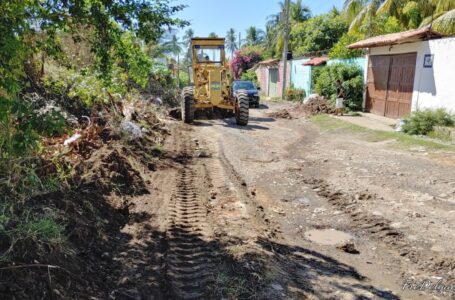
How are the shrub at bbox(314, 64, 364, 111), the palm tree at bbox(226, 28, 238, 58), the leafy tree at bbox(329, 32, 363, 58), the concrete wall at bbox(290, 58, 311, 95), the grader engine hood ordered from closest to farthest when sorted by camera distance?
the grader engine hood, the shrub at bbox(314, 64, 364, 111), the leafy tree at bbox(329, 32, 363, 58), the concrete wall at bbox(290, 58, 311, 95), the palm tree at bbox(226, 28, 238, 58)

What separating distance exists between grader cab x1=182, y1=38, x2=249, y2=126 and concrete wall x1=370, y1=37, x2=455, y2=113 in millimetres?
6158

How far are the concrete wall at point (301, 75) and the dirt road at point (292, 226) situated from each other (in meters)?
17.7

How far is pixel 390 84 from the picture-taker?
16859mm

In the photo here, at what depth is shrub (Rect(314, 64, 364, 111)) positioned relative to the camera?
19422 millimetres

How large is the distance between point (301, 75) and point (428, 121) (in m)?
17.5

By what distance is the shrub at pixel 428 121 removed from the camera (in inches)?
484

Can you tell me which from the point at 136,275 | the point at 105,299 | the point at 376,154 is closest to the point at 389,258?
the point at 136,275

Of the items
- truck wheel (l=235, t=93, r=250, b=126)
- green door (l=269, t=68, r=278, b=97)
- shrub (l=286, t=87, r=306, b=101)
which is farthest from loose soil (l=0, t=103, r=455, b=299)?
green door (l=269, t=68, r=278, b=97)

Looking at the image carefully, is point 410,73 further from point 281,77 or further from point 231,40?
point 231,40

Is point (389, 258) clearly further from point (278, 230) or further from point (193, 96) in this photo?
point (193, 96)

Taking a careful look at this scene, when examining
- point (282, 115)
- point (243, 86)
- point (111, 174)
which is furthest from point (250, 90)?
point (111, 174)

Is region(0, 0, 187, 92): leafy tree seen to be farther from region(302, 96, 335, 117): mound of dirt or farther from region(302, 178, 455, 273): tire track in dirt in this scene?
region(302, 96, 335, 117): mound of dirt

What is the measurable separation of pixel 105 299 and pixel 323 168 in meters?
6.34

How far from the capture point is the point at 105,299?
352 centimetres
